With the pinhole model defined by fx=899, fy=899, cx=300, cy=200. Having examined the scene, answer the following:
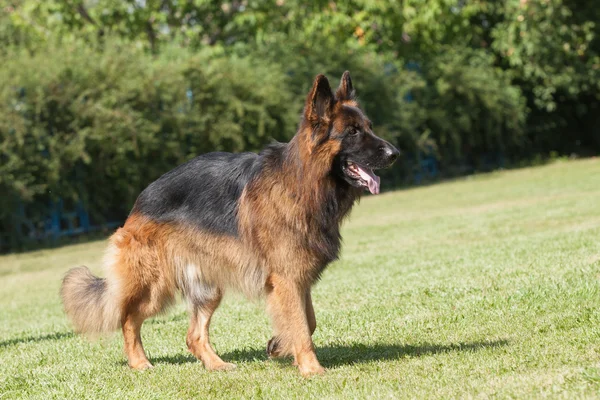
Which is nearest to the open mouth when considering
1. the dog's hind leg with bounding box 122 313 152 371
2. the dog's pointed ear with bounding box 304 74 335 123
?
the dog's pointed ear with bounding box 304 74 335 123

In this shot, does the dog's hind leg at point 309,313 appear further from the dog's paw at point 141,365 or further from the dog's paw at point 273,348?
the dog's paw at point 141,365

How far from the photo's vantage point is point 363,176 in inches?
242

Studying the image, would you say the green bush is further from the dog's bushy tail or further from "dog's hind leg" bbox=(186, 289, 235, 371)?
"dog's hind leg" bbox=(186, 289, 235, 371)

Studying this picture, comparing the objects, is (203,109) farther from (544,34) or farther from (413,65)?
(544,34)

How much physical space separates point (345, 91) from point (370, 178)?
0.72 m

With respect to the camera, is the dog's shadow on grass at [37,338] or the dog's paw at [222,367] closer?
the dog's paw at [222,367]

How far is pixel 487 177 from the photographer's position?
29.3 metres

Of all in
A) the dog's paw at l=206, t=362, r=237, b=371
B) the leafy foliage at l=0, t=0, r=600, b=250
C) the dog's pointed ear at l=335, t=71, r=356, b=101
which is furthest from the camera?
the leafy foliage at l=0, t=0, r=600, b=250

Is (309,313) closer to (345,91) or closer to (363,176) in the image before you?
(363,176)

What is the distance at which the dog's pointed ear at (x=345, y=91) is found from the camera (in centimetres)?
636

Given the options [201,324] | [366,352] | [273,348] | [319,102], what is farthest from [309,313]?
[319,102]

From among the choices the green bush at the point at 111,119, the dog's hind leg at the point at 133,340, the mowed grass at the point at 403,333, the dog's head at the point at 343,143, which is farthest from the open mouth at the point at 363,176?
the green bush at the point at 111,119

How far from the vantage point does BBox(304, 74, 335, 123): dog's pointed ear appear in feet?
19.9

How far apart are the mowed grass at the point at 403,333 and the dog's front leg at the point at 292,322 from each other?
0.16m
